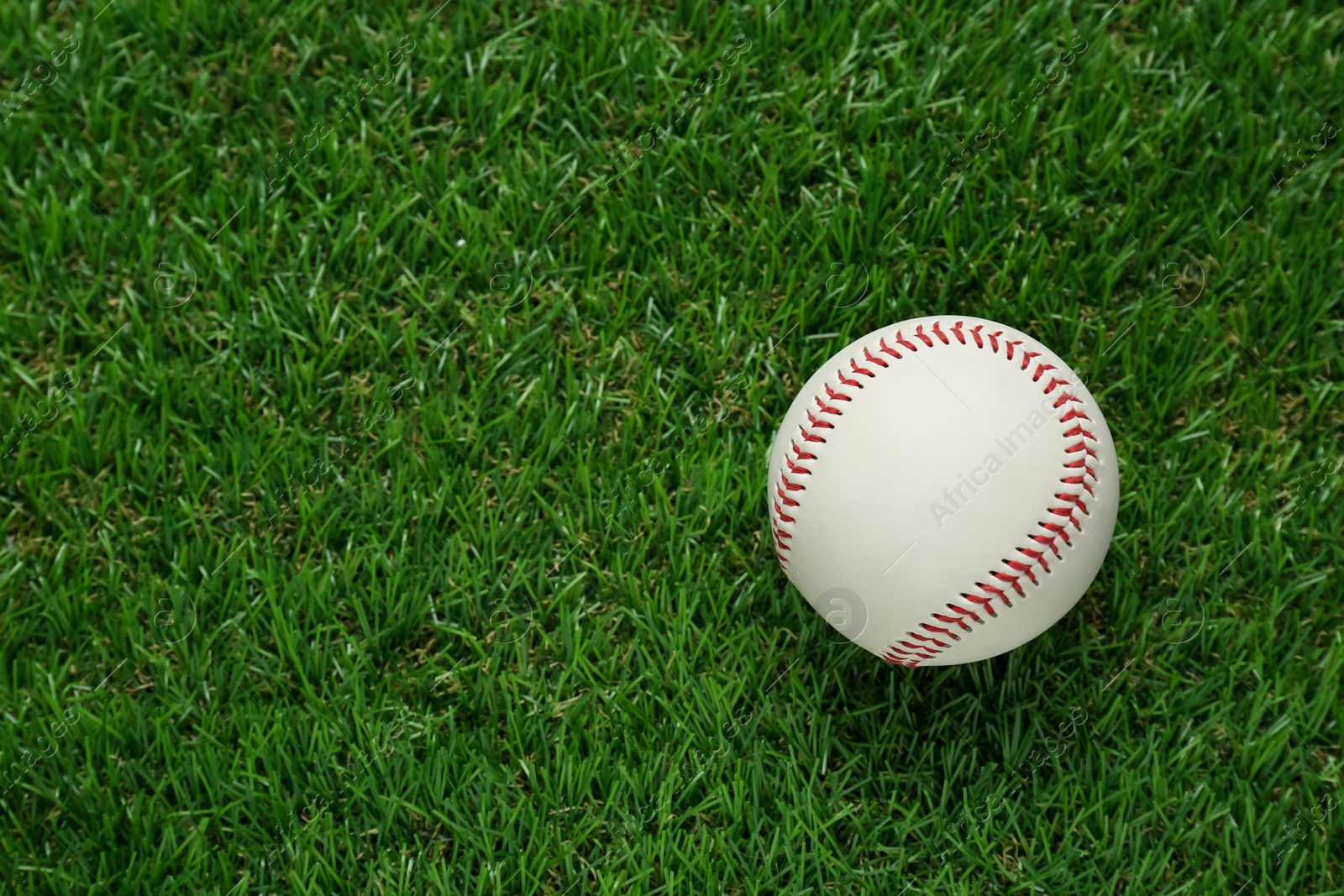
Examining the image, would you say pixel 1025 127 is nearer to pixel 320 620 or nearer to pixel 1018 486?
pixel 1018 486

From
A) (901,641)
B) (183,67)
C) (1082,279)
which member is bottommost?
(901,641)

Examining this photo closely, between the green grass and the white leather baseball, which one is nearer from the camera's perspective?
the white leather baseball

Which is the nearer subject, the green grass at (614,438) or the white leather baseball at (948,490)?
the white leather baseball at (948,490)

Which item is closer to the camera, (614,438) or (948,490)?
(948,490)

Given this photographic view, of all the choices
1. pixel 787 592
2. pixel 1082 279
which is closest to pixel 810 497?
pixel 787 592
